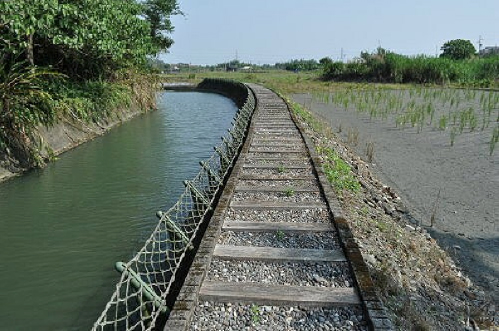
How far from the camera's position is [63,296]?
4.93m

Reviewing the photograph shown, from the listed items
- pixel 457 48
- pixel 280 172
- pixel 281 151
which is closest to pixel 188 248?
pixel 280 172

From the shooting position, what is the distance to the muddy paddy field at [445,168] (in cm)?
671

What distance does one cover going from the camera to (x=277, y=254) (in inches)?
183

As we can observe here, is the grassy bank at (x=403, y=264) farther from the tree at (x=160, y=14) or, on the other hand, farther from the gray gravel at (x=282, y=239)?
the tree at (x=160, y=14)

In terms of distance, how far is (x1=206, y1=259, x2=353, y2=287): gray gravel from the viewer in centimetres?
412

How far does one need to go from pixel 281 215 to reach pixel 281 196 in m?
0.83

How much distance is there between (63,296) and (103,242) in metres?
1.50

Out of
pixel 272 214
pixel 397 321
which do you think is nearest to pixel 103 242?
pixel 272 214

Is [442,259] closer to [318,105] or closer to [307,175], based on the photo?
[307,175]

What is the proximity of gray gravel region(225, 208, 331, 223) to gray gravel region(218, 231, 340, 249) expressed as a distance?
0.42 m

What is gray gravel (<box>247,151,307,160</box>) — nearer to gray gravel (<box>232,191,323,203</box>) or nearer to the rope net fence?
the rope net fence

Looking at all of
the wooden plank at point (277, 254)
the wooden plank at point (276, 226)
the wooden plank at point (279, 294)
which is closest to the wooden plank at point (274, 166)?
the wooden plank at point (276, 226)

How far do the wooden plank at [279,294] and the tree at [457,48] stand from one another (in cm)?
6505

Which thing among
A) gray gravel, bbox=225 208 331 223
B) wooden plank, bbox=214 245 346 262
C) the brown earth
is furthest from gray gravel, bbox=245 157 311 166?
wooden plank, bbox=214 245 346 262
